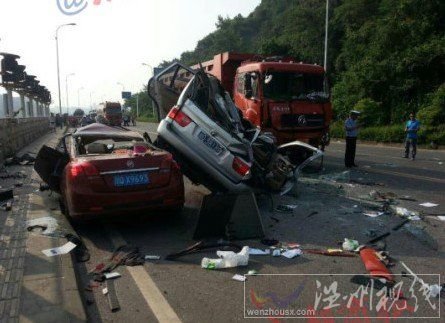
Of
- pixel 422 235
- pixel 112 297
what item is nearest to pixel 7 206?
pixel 112 297

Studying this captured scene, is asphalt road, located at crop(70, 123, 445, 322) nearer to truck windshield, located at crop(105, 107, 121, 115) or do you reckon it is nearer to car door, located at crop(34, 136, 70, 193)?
car door, located at crop(34, 136, 70, 193)

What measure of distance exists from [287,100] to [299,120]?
0.60 meters

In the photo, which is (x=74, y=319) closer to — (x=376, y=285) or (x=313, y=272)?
(x=313, y=272)

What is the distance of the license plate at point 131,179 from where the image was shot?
5.81m

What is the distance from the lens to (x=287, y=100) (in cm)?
1115

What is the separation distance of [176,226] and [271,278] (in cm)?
234

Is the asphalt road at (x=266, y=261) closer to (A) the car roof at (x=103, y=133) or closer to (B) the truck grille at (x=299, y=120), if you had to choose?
(A) the car roof at (x=103, y=133)

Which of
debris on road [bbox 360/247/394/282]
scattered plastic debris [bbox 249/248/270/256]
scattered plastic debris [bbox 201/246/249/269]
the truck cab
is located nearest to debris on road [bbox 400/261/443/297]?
debris on road [bbox 360/247/394/282]

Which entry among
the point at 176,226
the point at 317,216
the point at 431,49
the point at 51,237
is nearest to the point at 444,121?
the point at 431,49

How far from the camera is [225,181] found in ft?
22.6

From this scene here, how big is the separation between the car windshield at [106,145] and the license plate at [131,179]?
55cm

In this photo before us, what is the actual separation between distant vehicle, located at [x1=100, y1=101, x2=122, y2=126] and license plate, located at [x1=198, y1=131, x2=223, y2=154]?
35.4 metres

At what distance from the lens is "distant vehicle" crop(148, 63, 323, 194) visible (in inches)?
270

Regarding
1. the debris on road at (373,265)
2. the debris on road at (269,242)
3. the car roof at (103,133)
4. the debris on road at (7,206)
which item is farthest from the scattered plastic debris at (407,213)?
the debris on road at (7,206)
